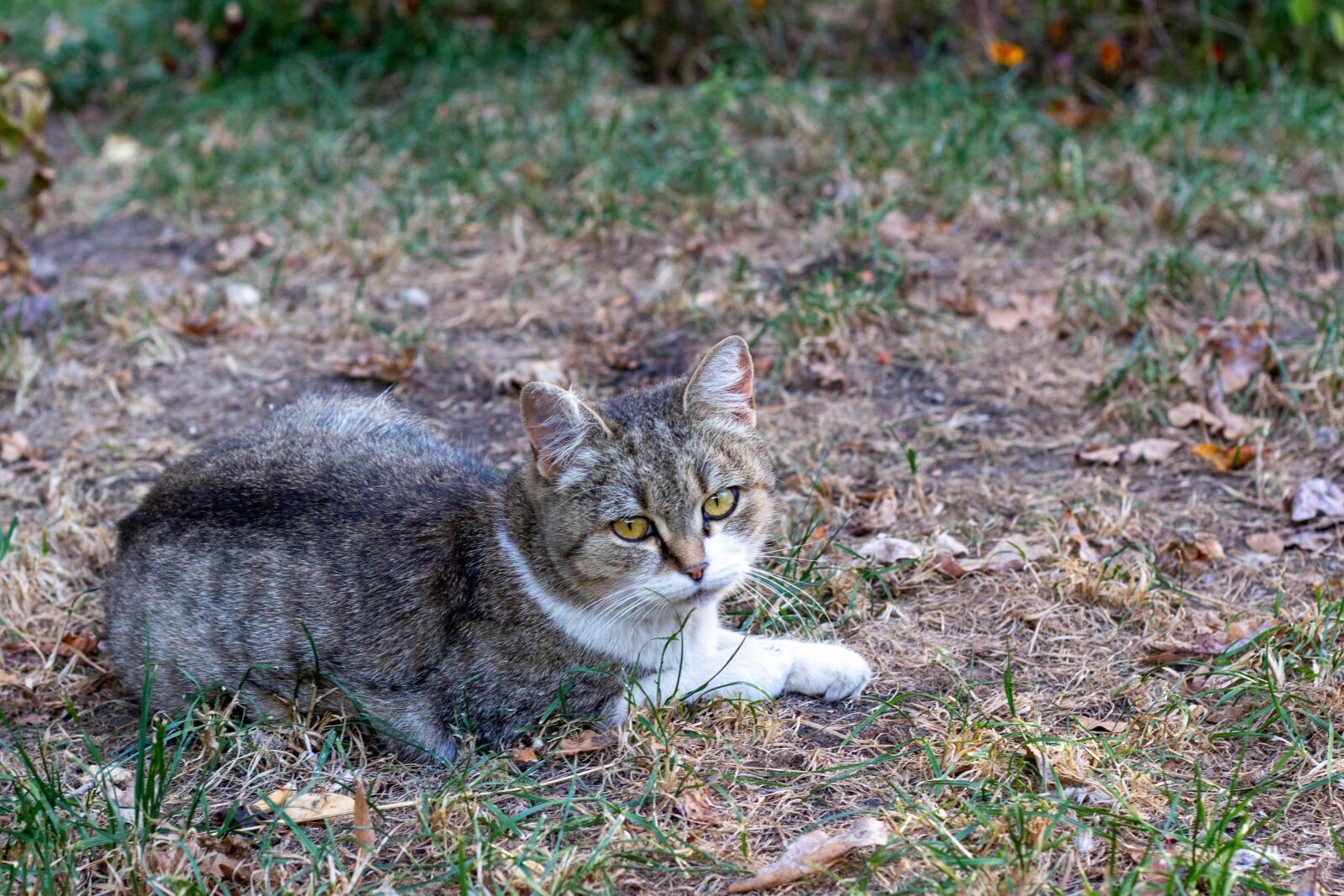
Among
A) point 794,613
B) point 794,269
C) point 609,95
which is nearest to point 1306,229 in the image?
point 794,269

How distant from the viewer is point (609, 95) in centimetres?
786

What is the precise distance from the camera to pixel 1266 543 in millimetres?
4375

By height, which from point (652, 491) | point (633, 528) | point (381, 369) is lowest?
point (381, 369)

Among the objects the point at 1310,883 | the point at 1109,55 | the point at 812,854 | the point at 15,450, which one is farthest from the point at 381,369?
the point at 1109,55

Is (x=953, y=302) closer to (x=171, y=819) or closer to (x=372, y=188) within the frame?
(x=372, y=188)

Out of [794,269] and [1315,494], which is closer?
[1315,494]

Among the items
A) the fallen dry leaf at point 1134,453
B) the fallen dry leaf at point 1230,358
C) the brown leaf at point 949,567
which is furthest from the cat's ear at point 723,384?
the fallen dry leaf at point 1230,358

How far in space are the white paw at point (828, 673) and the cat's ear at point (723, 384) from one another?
724mm

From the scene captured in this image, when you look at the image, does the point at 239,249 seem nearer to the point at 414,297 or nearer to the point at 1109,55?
the point at 414,297

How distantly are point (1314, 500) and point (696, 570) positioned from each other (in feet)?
7.97

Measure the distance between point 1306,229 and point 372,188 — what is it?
189 inches

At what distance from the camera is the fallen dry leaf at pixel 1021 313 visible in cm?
575

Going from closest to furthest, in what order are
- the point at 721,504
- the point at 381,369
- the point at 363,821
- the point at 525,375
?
1. the point at 363,821
2. the point at 721,504
3. the point at 525,375
4. the point at 381,369

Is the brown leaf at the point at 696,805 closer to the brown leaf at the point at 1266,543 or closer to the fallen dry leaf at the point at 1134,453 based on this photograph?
the brown leaf at the point at 1266,543
